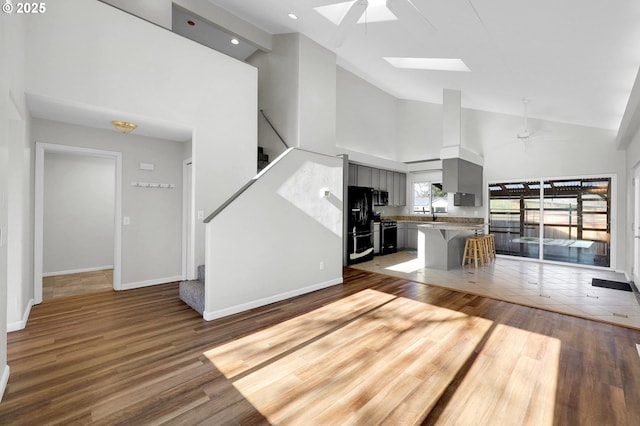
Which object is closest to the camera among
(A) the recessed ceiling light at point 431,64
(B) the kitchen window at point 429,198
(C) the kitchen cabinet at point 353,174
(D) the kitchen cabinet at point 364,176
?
(A) the recessed ceiling light at point 431,64

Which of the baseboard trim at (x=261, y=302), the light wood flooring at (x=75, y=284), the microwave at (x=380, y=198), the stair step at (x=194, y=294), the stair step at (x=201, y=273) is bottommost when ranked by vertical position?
the light wood flooring at (x=75, y=284)

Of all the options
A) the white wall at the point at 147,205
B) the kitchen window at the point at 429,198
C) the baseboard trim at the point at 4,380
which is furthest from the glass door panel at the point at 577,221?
the baseboard trim at the point at 4,380

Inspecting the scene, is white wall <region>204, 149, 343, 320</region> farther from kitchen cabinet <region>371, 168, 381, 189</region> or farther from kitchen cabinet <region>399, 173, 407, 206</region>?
kitchen cabinet <region>399, 173, 407, 206</region>

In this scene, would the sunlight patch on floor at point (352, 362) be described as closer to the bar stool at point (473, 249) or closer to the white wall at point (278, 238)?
the white wall at point (278, 238)

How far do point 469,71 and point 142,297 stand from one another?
594 centimetres

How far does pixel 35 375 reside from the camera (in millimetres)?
2174

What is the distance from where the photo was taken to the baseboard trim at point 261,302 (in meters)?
3.27

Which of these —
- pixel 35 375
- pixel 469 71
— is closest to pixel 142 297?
pixel 35 375

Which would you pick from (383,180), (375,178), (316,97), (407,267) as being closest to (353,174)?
(375,178)

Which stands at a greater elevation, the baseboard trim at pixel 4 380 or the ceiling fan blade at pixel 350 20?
the ceiling fan blade at pixel 350 20

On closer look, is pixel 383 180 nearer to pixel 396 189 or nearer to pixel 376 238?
pixel 396 189

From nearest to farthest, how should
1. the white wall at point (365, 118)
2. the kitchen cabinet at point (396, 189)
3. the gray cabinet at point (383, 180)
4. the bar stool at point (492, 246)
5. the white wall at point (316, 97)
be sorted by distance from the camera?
1. the white wall at point (316, 97)
2. the bar stool at point (492, 246)
3. the white wall at point (365, 118)
4. the gray cabinet at point (383, 180)
5. the kitchen cabinet at point (396, 189)

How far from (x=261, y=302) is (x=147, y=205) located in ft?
8.40

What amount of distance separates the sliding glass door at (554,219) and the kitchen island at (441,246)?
1780mm
